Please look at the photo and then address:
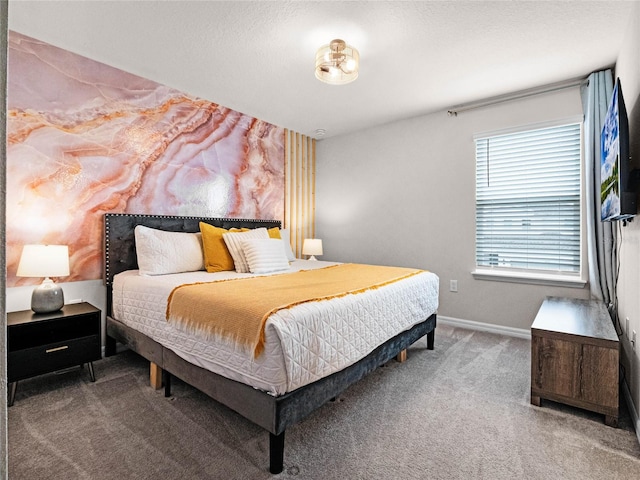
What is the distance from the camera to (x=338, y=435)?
1.69 meters

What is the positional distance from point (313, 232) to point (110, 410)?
139 inches

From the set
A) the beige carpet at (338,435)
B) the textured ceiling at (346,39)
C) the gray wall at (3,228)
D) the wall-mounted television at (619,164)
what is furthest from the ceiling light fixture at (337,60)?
the beige carpet at (338,435)

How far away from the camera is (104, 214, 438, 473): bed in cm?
143

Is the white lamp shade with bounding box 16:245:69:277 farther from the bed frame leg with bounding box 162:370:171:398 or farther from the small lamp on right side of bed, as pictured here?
the small lamp on right side of bed

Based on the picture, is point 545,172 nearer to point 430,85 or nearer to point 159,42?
point 430,85

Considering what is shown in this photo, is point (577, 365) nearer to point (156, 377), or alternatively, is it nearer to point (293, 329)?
point (293, 329)

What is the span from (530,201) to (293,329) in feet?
9.96

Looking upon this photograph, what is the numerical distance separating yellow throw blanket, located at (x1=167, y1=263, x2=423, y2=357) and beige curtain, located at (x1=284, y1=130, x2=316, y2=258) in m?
2.24

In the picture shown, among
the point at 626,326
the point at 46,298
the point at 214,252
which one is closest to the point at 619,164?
the point at 626,326

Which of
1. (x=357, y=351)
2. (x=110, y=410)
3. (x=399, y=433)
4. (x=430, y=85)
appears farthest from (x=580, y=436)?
(x=430, y=85)

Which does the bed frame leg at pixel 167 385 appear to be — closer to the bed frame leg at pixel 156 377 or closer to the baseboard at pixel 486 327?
the bed frame leg at pixel 156 377

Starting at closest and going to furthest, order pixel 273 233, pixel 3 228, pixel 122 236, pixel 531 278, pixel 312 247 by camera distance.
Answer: pixel 3 228
pixel 122 236
pixel 531 278
pixel 273 233
pixel 312 247

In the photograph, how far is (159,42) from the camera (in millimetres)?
2459

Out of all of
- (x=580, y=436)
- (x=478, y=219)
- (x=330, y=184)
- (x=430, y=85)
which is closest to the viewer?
(x=580, y=436)
